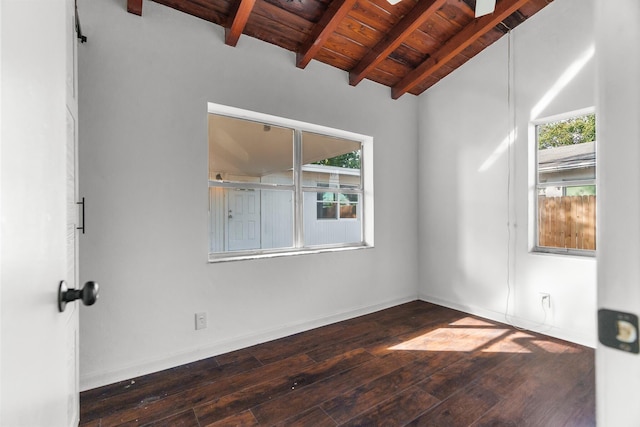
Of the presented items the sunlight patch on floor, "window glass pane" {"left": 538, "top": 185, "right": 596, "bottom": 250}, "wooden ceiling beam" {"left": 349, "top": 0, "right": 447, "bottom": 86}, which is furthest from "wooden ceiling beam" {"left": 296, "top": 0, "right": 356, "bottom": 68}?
the sunlight patch on floor

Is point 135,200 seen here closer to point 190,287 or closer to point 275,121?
point 190,287

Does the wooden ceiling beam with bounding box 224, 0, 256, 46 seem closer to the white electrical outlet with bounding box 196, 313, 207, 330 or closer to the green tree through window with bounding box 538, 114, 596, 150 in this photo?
the white electrical outlet with bounding box 196, 313, 207, 330

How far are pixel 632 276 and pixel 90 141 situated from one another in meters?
2.60

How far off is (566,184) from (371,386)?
2.58 metres

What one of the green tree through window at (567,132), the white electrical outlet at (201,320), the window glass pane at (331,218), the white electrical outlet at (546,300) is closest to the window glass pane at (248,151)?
the window glass pane at (331,218)

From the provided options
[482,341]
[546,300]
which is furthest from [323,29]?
[546,300]

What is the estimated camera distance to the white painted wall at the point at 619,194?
448 mm

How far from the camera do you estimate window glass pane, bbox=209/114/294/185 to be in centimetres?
267

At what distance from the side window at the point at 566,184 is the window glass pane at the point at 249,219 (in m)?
2.53

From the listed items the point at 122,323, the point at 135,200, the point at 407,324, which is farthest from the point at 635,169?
the point at 407,324

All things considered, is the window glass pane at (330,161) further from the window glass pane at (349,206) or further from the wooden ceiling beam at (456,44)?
the wooden ceiling beam at (456,44)

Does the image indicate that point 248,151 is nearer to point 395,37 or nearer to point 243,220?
point 243,220

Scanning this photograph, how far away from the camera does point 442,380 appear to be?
211 cm

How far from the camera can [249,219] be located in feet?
9.32
